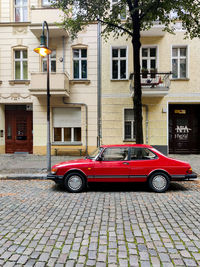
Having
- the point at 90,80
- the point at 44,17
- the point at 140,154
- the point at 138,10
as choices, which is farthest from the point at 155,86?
the point at 44,17

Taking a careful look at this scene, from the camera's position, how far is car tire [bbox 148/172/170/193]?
568 cm

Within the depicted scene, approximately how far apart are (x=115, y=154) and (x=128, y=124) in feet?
24.1

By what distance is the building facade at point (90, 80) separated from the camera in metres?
12.5

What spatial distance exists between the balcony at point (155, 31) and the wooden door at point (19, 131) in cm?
912

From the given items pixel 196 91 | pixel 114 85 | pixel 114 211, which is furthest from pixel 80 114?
pixel 114 211

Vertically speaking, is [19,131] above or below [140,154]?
above

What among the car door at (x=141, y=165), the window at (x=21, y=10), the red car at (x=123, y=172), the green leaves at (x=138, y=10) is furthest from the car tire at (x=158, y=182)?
the window at (x=21, y=10)

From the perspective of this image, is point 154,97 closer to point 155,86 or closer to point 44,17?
point 155,86

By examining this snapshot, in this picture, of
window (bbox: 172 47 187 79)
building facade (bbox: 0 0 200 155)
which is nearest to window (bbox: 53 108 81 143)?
building facade (bbox: 0 0 200 155)

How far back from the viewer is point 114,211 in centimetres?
428

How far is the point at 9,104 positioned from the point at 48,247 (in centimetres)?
1248

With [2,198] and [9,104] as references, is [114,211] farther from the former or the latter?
[9,104]

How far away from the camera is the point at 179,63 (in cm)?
1275

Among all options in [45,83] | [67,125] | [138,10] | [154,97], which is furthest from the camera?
[67,125]
